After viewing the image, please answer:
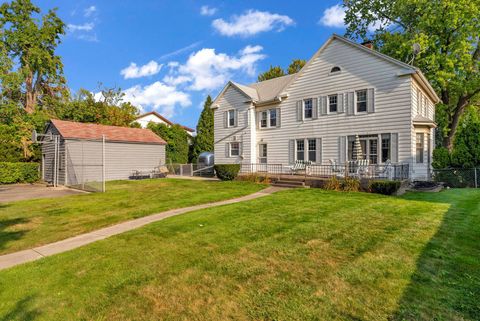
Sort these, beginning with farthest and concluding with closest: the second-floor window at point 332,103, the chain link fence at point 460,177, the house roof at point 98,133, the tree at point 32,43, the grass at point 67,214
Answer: the tree at point 32,43 < the house roof at point 98,133 < the second-floor window at point 332,103 < the chain link fence at point 460,177 < the grass at point 67,214

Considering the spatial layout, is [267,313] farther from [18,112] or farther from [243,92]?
[18,112]

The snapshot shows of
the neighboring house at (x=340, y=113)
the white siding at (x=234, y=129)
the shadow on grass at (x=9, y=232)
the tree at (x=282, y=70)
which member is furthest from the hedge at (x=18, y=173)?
the tree at (x=282, y=70)

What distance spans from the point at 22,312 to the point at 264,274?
325 cm

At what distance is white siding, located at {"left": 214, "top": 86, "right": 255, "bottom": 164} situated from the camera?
73.0 feet

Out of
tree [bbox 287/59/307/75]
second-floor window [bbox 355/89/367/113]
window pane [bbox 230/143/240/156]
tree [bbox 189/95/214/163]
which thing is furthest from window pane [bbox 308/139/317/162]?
tree [bbox 287/59/307/75]

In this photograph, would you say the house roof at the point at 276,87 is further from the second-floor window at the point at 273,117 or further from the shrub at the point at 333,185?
the shrub at the point at 333,185

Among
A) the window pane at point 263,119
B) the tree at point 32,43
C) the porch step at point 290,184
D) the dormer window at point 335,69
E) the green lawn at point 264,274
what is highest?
the tree at point 32,43

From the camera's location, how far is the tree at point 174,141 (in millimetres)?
33044

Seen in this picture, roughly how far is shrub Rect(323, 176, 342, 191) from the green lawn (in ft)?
21.3

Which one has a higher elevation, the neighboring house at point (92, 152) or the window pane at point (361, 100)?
the window pane at point (361, 100)

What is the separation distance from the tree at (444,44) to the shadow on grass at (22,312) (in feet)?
84.8

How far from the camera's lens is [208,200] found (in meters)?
11.3

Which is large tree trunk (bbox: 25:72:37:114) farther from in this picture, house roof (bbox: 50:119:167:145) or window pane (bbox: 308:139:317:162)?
window pane (bbox: 308:139:317:162)

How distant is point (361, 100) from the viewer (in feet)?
54.9
